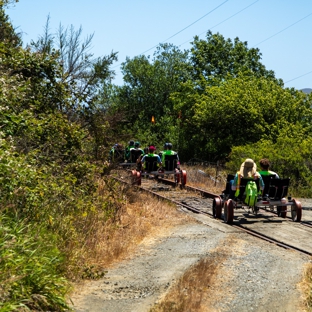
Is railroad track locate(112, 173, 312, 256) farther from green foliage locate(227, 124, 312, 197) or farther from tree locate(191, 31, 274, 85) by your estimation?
tree locate(191, 31, 274, 85)

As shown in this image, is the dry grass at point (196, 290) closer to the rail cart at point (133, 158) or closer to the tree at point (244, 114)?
the rail cart at point (133, 158)

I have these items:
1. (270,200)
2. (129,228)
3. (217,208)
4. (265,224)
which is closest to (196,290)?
(129,228)

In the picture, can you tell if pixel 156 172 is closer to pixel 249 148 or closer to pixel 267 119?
pixel 249 148

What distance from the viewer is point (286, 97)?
36656 millimetres

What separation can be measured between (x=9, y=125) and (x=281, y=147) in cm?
1872

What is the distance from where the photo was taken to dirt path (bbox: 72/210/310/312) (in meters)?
7.64

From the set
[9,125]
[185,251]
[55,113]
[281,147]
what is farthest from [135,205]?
[281,147]

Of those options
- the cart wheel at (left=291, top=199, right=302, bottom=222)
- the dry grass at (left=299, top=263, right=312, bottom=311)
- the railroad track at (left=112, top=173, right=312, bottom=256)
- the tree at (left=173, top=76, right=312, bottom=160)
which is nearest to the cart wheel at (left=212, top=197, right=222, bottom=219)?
the railroad track at (left=112, top=173, right=312, bottom=256)

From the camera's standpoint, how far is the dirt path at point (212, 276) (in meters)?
7.64

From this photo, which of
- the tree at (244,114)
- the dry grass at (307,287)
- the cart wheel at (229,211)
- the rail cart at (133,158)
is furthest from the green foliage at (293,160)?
the dry grass at (307,287)

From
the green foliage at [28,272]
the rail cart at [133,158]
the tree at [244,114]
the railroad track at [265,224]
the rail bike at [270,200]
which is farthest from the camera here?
the tree at [244,114]

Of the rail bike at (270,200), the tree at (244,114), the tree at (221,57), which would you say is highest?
the tree at (221,57)

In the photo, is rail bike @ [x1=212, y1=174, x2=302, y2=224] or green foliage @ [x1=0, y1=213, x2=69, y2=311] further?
rail bike @ [x1=212, y1=174, x2=302, y2=224]

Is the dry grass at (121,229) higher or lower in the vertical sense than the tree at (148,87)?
lower
